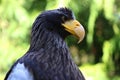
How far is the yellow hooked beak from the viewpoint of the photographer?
480cm

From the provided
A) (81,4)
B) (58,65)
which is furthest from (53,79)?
(81,4)

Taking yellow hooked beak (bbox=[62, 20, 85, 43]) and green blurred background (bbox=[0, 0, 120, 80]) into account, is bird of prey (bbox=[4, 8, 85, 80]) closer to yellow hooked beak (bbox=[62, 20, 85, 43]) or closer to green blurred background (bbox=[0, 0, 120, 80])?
yellow hooked beak (bbox=[62, 20, 85, 43])

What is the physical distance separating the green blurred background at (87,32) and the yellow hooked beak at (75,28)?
2.73m

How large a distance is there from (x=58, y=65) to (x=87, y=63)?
3.47 meters

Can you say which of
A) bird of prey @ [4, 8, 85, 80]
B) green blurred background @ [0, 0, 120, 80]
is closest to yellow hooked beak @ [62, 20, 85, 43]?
bird of prey @ [4, 8, 85, 80]

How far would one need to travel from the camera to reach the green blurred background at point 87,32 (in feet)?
25.7

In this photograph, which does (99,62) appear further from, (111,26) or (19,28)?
(19,28)

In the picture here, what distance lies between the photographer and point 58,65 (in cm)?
481

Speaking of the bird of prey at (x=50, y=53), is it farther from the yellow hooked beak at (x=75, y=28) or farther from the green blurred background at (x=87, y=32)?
the green blurred background at (x=87, y=32)

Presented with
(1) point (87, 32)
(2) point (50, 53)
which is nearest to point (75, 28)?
(2) point (50, 53)

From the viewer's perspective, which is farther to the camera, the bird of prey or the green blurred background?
the green blurred background

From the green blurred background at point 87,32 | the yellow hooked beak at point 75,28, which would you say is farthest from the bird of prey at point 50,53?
the green blurred background at point 87,32

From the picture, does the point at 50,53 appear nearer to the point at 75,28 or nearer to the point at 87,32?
the point at 75,28

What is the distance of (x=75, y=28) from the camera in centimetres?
484
